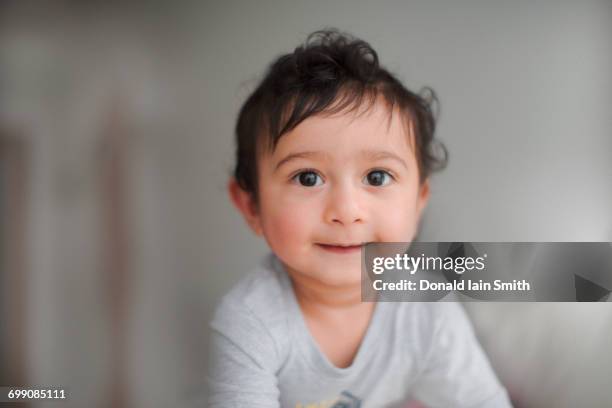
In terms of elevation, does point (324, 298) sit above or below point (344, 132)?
below

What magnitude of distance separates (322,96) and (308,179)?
11cm

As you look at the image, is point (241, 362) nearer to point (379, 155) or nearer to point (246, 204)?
point (246, 204)

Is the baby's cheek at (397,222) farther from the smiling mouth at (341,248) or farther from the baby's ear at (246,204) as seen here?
the baby's ear at (246,204)

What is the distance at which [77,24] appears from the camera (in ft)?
2.78

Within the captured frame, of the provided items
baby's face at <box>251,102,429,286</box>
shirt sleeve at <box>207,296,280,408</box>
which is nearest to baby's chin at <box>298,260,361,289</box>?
baby's face at <box>251,102,429,286</box>

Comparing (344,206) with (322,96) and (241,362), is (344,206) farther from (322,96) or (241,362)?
(241,362)

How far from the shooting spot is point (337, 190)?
764mm

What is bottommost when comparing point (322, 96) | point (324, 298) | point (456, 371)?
point (456, 371)

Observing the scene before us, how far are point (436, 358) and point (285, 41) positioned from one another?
0.49 m

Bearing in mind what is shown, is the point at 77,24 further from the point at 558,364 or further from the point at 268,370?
the point at 558,364

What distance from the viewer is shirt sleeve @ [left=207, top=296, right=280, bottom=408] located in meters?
0.78

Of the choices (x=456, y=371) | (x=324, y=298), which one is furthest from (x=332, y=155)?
(x=456, y=371)

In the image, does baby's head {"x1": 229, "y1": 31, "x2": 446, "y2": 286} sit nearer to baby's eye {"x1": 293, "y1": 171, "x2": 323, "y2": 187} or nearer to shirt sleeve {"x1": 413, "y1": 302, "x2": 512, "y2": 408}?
baby's eye {"x1": 293, "y1": 171, "x2": 323, "y2": 187}

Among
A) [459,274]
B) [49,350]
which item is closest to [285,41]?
[459,274]
